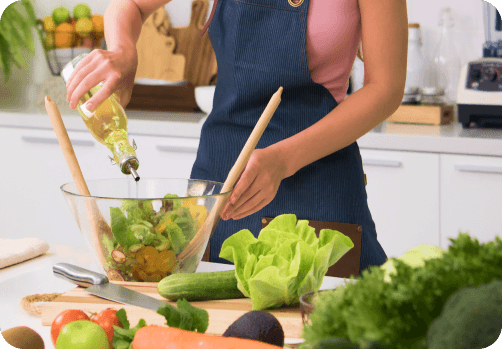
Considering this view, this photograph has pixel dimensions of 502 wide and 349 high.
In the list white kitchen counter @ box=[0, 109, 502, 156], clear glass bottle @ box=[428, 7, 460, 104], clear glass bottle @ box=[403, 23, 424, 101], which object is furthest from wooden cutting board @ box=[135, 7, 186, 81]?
clear glass bottle @ box=[428, 7, 460, 104]

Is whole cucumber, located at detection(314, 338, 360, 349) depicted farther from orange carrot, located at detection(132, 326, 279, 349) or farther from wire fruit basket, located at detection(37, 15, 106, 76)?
wire fruit basket, located at detection(37, 15, 106, 76)

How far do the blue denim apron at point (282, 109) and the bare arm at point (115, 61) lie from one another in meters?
0.20

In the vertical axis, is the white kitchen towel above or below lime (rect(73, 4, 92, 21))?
below

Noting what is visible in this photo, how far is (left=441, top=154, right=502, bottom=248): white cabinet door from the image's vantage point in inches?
69.9

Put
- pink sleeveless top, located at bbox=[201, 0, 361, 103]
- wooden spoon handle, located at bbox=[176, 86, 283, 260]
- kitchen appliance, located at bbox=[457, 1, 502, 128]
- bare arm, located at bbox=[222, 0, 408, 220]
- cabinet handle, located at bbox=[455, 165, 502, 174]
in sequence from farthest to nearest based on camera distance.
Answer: kitchen appliance, located at bbox=[457, 1, 502, 128]
cabinet handle, located at bbox=[455, 165, 502, 174]
pink sleeveless top, located at bbox=[201, 0, 361, 103]
bare arm, located at bbox=[222, 0, 408, 220]
wooden spoon handle, located at bbox=[176, 86, 283, 260]

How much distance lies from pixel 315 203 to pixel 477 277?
2.38 feet

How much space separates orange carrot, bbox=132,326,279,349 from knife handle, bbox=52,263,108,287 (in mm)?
235

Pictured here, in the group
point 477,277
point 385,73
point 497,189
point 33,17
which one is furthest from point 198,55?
point 477,277

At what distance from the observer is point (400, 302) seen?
388 mm

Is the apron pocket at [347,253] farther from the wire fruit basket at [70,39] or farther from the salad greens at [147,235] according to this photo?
the wire fruit basket at [70,39]

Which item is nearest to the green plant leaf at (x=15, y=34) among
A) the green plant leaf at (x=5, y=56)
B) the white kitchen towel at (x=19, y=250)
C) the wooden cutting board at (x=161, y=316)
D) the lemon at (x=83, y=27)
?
the green plant leaf at (x=5, y=56)

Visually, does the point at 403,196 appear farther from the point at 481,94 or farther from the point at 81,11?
the point at 81,11

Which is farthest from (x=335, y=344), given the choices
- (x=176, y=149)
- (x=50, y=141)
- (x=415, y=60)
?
(x=415, y=60)

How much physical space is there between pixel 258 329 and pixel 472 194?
1.43m
